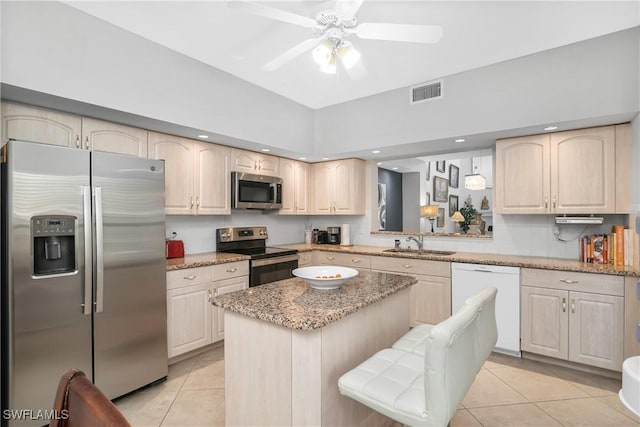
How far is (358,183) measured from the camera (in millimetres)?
4461

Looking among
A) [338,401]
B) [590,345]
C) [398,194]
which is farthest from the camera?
[398,194]

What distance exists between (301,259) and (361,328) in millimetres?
2381

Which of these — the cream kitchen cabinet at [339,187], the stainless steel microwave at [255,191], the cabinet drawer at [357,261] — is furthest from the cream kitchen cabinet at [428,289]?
the stainless steel microwave at [255,191]

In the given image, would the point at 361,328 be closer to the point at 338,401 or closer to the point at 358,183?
the point at 338,401

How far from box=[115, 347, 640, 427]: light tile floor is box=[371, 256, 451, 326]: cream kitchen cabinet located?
0.68m

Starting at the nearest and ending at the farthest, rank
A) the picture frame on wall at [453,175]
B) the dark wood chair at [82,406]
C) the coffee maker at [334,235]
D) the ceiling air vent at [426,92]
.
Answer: the dark wood chair at [82,406], the ceiling air vent at [426,92], the coffee maker at [334,235], the picture frame on wall at [453,175]

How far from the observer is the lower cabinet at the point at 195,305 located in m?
2.79

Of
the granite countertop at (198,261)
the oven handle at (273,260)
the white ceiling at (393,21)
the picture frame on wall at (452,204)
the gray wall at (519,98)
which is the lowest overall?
the oven handle at (273,260)

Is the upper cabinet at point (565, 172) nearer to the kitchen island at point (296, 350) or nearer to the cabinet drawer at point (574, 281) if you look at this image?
the cabinet drawer at point (574, 281)

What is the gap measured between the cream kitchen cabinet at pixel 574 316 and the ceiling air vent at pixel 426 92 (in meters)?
1.90

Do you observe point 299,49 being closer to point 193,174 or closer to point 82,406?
point 193,174

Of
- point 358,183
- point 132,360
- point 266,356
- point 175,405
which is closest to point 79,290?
point 132,360

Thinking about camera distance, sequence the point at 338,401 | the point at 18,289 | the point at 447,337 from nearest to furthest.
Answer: the point at 447,337 < the point at 338,401 < the point at 18,289

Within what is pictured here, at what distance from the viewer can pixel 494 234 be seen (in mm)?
3615
